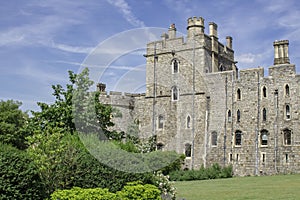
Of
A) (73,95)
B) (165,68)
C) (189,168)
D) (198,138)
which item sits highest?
(165,68)

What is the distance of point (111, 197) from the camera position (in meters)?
14.1

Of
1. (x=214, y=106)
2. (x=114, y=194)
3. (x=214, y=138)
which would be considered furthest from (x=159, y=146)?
(x=114, y=194)

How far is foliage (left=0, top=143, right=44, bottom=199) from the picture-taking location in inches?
506

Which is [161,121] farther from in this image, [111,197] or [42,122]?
[111,197]

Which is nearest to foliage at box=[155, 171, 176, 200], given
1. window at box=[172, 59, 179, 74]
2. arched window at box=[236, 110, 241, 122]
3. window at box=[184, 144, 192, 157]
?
arched window at box=[236, 110, 241, 122]

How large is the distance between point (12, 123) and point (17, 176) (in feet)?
115

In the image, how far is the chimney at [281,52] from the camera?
3644 centimetres

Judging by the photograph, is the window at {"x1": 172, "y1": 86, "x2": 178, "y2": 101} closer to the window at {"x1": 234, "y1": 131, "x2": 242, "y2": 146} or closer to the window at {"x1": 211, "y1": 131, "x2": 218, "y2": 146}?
the window at {"x1": 211, "y1": 131, "x2": 218, "y2": 146}

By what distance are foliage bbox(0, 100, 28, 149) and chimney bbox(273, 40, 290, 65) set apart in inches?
966

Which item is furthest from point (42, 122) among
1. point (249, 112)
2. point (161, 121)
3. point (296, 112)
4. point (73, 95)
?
point (296, 112)

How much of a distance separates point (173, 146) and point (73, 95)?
14965 millimetres

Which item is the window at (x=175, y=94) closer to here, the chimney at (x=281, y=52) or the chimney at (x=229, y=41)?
the chimney at (x=229, y=41)

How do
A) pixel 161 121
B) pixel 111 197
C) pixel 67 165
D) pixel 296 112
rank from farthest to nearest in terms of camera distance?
pixel 161 121 → pixel 296 112 → pixel 67 165 → pixel 111 197

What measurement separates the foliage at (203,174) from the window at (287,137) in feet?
16.9
